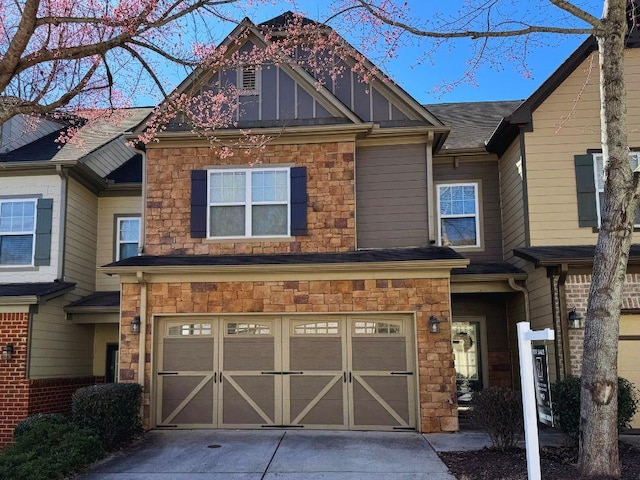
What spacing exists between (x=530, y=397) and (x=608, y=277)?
2580 millimetres

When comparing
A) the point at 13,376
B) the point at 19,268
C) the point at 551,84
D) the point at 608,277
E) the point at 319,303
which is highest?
the point at 551,84

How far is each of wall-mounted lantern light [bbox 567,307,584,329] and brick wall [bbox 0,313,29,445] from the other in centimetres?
984

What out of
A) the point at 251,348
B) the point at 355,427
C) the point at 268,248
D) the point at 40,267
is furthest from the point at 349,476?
the point at 40,267

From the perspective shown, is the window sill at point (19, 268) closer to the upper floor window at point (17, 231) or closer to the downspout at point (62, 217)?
the upper floor window at point (17, 231)

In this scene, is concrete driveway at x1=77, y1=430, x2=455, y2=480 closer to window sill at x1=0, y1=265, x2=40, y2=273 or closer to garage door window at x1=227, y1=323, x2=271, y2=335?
garage door window at x1=227, y1=323, x2=271, y2=335

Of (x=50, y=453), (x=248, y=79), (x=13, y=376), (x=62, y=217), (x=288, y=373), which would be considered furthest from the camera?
(x=62, y=217)

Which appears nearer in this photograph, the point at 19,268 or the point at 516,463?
the point at 516,463

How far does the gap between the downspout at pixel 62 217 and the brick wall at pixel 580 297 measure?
981cm

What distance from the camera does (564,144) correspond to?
10898 mm

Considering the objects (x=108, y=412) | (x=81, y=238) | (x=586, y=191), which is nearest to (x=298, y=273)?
(x=108, y=412)

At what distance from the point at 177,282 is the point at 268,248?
68.5 inches

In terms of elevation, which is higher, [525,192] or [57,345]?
[525,192]

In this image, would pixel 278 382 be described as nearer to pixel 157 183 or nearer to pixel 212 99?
Result: pixel 157 183

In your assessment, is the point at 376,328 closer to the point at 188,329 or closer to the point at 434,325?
the point at 434,325
